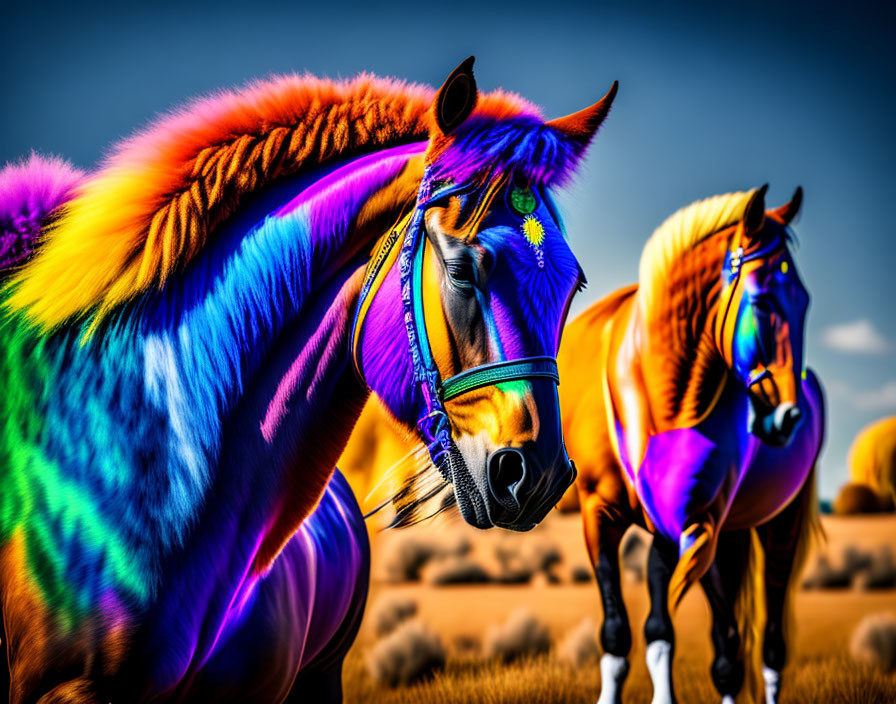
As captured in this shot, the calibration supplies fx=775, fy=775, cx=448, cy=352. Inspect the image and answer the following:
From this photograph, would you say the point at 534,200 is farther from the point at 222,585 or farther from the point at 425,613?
the point at 425,613

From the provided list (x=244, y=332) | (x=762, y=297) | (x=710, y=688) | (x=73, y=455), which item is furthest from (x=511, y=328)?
(x=710, y=688)

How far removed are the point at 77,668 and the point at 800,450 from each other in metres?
4.00

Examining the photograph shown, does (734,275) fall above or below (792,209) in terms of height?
below

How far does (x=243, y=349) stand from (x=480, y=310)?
475mm

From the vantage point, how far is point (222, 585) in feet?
4.83

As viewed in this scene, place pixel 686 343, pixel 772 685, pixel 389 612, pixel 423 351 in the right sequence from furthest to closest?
pixel 389 612, pixel 772 685, pixel 686 343, pixel 423 351

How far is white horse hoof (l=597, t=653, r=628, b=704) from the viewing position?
3711 mm

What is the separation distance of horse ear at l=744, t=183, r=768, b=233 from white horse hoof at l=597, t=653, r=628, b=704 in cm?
220

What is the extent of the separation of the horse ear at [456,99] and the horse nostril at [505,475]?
65 centimetres

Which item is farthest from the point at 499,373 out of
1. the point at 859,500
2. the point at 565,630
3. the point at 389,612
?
the point at 859,500

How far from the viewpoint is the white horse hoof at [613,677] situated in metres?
3.71

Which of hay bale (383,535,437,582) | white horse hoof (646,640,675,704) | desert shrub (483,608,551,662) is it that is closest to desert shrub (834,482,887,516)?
desert shrub (483,608,551,662)

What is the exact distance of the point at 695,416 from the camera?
389 cm

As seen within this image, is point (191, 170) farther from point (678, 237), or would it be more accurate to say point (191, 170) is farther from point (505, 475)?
point (678, 237)
